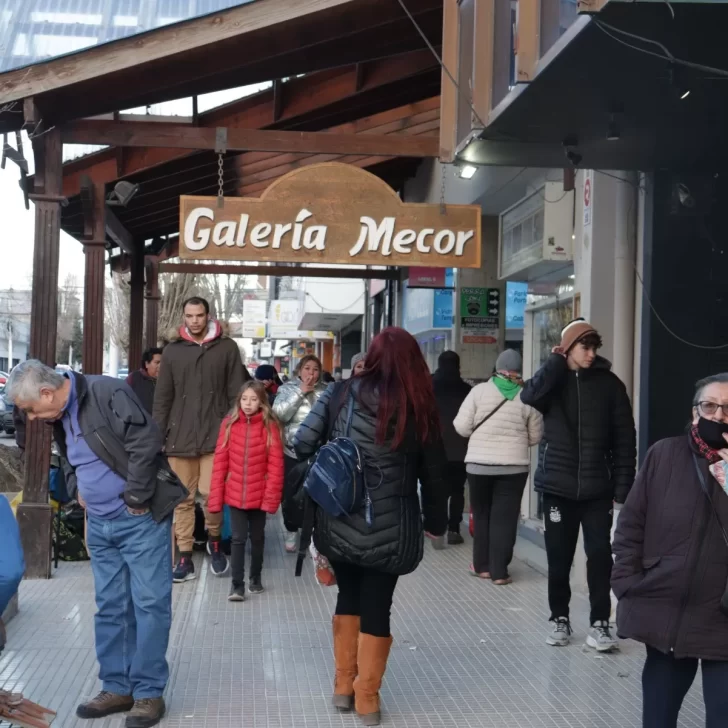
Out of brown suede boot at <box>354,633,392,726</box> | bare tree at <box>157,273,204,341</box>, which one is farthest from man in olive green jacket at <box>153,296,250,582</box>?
bare tree at <box>157,273,204,341</box>

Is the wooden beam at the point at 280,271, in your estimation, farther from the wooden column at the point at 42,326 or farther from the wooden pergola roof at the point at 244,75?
the wooden column at the point at 42,326

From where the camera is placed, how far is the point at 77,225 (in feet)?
45.8

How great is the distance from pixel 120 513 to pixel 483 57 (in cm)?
375

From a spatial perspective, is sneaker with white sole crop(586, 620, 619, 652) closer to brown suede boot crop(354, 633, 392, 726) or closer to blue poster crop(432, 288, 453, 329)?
brown suede boot crop(354, 633, 392, 726)

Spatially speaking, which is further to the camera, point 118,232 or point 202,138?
point 118,232

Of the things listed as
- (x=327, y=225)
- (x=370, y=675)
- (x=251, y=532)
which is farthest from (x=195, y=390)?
(x=370, y=675)

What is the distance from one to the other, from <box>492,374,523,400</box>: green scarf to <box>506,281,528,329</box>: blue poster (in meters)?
4.94

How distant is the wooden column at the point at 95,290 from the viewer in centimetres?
993

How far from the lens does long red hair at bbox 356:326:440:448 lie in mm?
4789

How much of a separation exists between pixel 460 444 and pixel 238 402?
9.57ft

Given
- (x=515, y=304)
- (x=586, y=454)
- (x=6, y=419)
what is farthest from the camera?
(x=6, y=419)

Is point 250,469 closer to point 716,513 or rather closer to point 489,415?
point 489,415

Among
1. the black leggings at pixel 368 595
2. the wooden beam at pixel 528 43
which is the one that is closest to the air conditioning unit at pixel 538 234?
the wooden beam at pixel 528 43

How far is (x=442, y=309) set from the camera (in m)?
13.9
